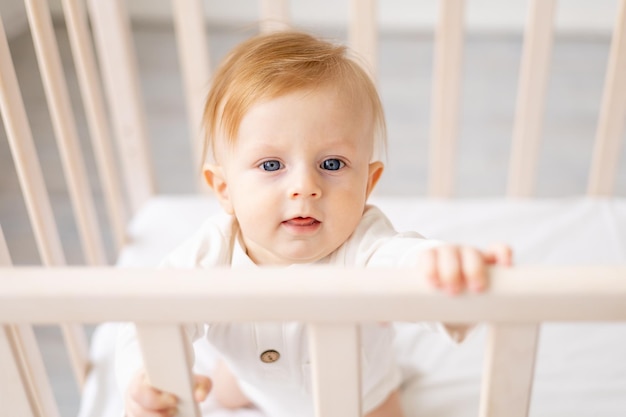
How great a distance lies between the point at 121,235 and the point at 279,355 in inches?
21.2

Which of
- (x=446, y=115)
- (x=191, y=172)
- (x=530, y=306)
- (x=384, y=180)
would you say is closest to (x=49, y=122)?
(x=191, y=172)

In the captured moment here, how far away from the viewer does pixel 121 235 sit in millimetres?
1176

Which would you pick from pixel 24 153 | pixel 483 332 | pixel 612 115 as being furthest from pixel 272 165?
pixel 612 115

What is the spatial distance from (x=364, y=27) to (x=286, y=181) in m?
0.56

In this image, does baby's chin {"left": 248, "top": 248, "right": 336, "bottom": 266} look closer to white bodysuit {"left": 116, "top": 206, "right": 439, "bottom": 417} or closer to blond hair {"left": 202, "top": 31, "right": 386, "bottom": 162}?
white bodysuit {"left": 116, "top": 206, "right": 439, "bottom": 417}

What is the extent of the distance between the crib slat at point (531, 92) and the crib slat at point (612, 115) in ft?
0.32

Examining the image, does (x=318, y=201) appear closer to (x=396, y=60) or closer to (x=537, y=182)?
(x=537, y=182)

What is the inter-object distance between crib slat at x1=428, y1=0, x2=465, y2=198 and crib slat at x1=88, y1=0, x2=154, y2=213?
495mm

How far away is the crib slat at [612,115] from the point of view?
1114mm

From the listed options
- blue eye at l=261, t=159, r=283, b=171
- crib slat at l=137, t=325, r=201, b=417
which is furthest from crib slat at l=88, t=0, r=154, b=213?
crib slat at l=137, t=325, r=201, b=417

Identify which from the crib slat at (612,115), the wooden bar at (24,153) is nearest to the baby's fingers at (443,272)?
Result: the wooden bar at (24,153)

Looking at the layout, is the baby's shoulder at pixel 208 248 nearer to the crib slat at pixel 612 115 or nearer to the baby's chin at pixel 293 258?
the baby's chin at pixel 293 258

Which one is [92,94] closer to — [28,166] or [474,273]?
[28,166]

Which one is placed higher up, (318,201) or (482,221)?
(318,201)
